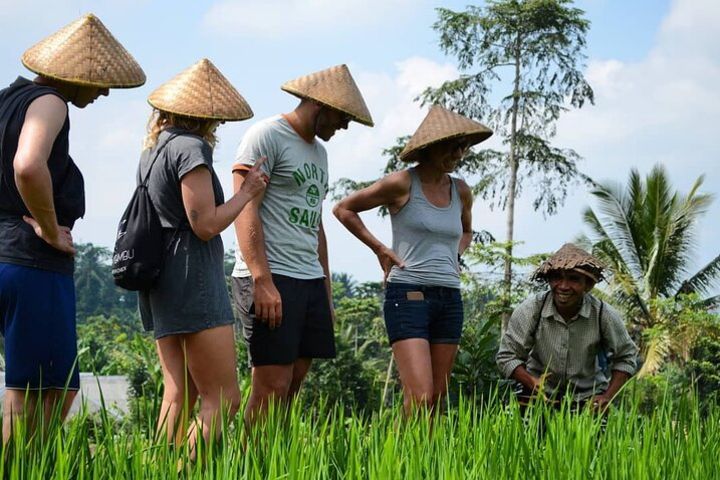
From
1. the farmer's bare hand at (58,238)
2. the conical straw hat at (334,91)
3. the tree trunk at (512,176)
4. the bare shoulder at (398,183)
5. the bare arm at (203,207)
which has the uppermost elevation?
the tree trunk at (512,176)

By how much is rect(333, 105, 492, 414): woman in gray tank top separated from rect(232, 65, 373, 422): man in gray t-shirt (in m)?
0.36

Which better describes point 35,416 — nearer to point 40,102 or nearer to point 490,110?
point 40,102

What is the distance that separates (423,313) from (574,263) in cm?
62

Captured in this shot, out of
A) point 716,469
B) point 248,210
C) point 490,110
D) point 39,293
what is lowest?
point 716,469

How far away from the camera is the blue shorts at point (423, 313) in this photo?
4023 mm

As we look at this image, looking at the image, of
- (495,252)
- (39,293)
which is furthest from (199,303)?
(495,252)

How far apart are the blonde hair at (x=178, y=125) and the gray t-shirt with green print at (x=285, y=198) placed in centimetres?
25

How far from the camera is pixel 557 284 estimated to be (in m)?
4.27

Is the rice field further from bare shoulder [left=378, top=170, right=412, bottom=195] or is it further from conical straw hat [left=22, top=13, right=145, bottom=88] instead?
bare shoulder [left=378, top=170, right=412, bottom=195]

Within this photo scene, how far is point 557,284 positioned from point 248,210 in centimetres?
136

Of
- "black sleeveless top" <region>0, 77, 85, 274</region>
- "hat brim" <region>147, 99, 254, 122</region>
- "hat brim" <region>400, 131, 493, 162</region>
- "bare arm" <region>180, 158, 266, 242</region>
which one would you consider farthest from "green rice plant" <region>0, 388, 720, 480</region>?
"hat brim" <region>400, 131, 493, 162</region>

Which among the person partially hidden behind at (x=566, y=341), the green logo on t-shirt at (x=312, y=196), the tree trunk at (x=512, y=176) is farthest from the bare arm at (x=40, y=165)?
the tree trunk at (x=512, y=176)

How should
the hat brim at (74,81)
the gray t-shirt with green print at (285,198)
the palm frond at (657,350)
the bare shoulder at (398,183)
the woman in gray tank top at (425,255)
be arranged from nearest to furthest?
the hat brim at (74,81) → the gray t-shirt with green print at (285,198) → the woman in gray tank top at (425,255) → the bare shoulder at (398,183) → the palm frond at (657,350)

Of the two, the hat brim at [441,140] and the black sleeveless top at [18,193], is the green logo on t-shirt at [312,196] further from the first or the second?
the black sleeveless top at [18,193]
